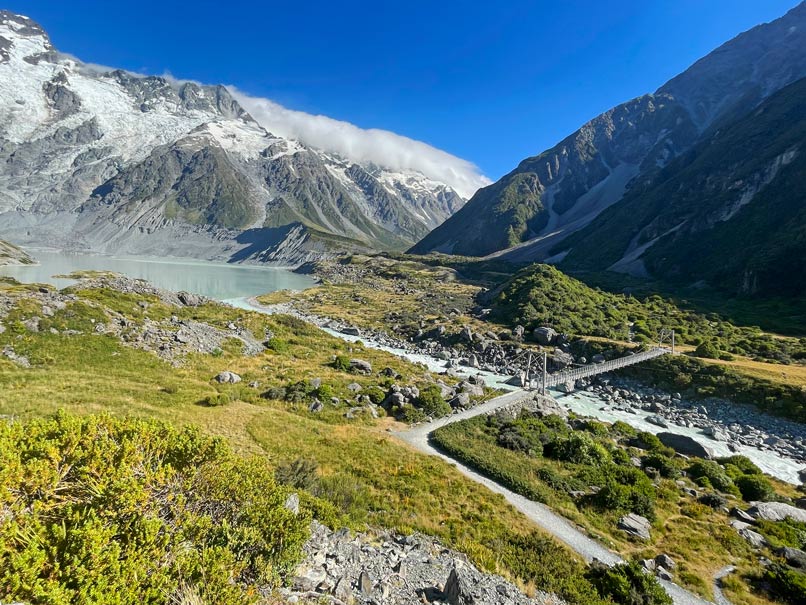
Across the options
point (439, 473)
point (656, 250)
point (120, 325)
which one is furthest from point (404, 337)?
point (656, 250)

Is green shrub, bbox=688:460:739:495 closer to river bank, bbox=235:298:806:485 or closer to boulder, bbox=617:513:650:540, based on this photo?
river bank, bbox=235:298:806:485

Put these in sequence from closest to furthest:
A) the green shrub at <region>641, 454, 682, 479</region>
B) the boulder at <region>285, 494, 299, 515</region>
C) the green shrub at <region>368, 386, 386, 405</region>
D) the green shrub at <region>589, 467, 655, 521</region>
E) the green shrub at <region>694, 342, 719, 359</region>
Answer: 1. the boulder at <region>285, 494, 299, 515</region>
2. the green shrub at <region>589, 467, 655, 521</region>
3. the green shrub at <region>641, 454, 682, 479</region>
4. the green shrub at <region>368, 386, 386, 405</region>
5. the green shrub at <region>694, 342, 719, 359</region>

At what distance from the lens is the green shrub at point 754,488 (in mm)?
21297

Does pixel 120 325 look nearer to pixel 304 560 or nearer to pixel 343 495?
pixel 343 495

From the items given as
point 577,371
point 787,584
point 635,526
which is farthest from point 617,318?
point 787,584

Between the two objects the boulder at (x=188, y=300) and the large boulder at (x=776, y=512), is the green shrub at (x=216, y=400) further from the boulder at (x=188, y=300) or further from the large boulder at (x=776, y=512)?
the boulder at (x=188, y=300)

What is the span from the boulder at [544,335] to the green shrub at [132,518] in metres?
50.9

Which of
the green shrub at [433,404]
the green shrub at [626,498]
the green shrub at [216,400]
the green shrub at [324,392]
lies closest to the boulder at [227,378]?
the green shrub at [216,400]

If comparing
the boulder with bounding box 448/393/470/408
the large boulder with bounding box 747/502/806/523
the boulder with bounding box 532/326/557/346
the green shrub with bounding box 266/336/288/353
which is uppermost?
the boulder with bounding box 532/326/557/346

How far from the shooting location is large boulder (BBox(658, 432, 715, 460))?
2688cm

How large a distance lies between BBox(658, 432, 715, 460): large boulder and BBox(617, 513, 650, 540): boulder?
13317mm

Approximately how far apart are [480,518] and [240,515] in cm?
1097

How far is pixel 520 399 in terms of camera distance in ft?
109

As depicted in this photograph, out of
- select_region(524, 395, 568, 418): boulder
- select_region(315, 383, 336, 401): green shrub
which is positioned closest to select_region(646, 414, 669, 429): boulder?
select_region(524, 395, 568, 418): boulder
